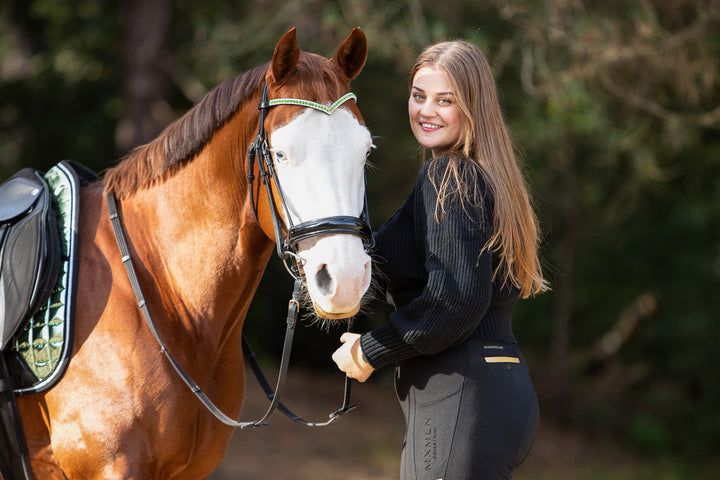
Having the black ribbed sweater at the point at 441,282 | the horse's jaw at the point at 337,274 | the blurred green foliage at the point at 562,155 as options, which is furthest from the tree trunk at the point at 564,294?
the horse's jaw at the point at 337,274

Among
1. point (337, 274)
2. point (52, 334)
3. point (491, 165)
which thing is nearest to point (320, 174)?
point (337, 274)

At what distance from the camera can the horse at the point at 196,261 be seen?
6.42 feet

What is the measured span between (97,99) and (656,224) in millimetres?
7311

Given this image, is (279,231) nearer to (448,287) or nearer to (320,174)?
(320,174)

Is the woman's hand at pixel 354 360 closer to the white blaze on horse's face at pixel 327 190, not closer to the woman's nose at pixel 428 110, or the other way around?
the white blaze on horse's face at pixel 327 190

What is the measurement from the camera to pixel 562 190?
891cm

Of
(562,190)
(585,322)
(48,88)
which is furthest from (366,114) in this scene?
(585,322)

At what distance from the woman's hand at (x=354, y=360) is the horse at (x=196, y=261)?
0.78 feet

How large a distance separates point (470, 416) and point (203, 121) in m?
1.26

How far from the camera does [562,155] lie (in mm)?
8492

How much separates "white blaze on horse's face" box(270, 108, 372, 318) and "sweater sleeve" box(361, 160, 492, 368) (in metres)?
0.17

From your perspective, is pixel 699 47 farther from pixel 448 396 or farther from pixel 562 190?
pixel 448 396

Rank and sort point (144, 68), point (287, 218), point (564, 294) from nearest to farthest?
1. point (287, 218)
2. point (144, 68)
3. point (564, 294)

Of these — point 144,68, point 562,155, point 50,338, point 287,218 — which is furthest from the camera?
point 562,155
